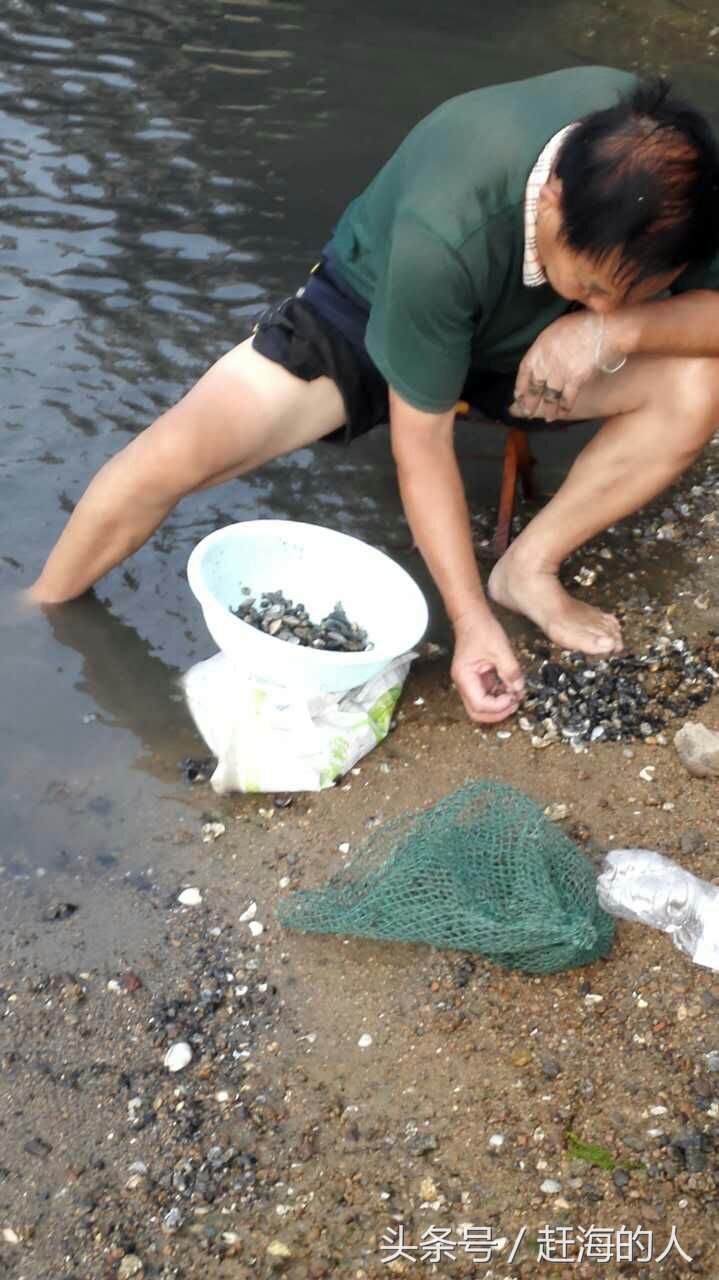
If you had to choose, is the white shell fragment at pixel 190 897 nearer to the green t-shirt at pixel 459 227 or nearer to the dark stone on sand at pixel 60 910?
the dark stone on sand at pixel 60 910

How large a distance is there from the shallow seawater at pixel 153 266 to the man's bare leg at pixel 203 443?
37 cm

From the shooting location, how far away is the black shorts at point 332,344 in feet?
10.8

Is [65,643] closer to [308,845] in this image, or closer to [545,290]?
[308,845]

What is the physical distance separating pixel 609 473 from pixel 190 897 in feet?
5.04

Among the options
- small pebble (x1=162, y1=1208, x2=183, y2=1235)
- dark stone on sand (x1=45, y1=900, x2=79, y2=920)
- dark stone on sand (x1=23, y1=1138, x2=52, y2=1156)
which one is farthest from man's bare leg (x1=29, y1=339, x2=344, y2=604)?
small pebble (x1=162, y1=1208, x2=183, y2=1235)

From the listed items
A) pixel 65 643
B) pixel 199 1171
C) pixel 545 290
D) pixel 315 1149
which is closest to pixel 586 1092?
pixel 315 1149

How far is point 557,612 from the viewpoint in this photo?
142 inches

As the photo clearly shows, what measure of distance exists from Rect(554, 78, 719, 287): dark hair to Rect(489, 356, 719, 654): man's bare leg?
747 millimetres

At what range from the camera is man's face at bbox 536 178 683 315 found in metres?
2.62

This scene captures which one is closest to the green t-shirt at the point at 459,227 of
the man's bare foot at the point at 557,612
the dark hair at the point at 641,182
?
the dark hair at the point at 641,182

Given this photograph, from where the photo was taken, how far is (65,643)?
376 centimetres

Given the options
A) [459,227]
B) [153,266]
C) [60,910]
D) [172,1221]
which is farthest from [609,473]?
[153,266]

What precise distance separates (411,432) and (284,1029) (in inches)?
52.7

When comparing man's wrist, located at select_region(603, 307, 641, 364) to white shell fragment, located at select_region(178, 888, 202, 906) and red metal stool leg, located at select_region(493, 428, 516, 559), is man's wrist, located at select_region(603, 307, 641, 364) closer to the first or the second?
red metal stool leg, located at select_region(493, 428, 516, 559)
